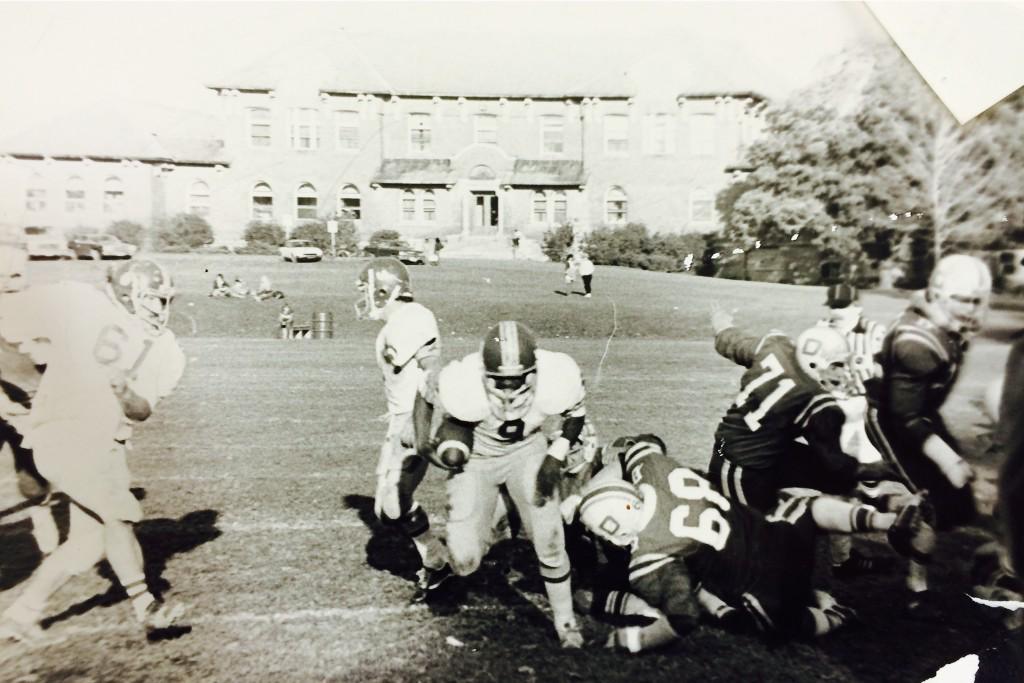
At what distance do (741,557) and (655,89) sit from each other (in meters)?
2.20

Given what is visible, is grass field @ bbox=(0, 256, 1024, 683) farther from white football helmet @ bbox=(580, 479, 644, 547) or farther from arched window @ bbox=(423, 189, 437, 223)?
white football helmet @ bbox=(580, 479, 644, 547)

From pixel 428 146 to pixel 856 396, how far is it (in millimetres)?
2408

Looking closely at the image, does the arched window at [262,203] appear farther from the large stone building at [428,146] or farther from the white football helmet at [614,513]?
the white football helmet at [614,513]

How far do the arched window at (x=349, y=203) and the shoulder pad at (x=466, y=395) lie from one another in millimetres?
895

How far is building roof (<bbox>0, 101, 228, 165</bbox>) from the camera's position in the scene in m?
2.95

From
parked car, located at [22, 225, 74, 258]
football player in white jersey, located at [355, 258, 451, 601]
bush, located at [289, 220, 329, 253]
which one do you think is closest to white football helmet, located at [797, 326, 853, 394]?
football player in white jersey, located at [355, 258, 451, 601]

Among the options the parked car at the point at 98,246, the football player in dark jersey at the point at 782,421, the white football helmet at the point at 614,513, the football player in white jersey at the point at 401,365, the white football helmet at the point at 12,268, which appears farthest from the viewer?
the football player in dark jersey at the point at 782,421

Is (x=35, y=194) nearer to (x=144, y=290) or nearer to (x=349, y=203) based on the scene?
(x=144, y=290)

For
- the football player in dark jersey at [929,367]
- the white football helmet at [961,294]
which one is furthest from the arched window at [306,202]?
the white football helmet at [961,294]

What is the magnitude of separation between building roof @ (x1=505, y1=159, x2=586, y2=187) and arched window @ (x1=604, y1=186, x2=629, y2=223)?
0.59 ft

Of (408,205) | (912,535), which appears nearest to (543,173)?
(408,205)

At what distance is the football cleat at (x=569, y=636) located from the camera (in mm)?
3053

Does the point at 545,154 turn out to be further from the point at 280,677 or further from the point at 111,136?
the point at 280,677

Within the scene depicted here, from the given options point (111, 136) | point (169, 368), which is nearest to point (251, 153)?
point (111, 136)
